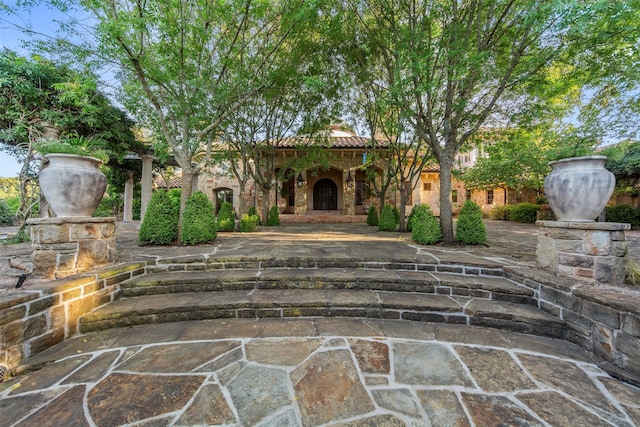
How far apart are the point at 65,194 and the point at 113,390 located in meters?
2.39

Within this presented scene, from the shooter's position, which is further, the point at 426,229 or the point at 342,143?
the point at 342,143

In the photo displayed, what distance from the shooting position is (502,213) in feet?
53.9

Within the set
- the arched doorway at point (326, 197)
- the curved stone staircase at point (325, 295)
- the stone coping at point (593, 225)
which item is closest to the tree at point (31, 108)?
the curved stone staircase at point (325, 295)

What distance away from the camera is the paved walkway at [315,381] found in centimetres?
152

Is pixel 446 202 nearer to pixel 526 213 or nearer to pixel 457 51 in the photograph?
pixel 457 51

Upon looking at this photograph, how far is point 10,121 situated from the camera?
20.1 ft

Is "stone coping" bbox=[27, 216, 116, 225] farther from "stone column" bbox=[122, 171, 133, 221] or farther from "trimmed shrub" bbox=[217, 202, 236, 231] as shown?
"stone column" bbox=[122, 171, 133, 221]

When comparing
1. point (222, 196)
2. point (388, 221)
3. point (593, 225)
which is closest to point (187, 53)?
point (593, 225)

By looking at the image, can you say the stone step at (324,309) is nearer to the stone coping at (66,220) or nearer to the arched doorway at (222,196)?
the stone coping at (66,220)

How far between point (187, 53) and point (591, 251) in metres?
6.77

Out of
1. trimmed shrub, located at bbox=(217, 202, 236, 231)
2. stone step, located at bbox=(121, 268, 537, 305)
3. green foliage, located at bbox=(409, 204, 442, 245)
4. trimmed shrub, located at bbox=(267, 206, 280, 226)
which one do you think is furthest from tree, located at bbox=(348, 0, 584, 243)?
trimmed shrub, located at bbox=(267, 206, 280, 226)

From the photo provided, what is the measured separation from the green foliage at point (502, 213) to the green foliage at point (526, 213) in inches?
33.3

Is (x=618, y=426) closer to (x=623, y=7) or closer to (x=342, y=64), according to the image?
(x=623, y=7)

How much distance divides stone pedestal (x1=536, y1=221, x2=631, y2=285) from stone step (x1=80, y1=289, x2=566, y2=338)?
68 centimetres
